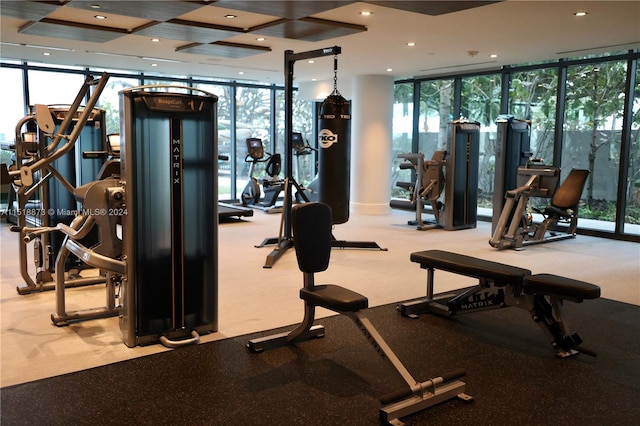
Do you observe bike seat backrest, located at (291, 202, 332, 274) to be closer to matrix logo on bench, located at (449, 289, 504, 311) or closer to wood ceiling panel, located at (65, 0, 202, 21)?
matrix logo on bench, located at (449, 289, 504, 311)

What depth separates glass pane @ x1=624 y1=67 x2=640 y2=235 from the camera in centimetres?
766

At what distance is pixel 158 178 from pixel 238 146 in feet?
27.4

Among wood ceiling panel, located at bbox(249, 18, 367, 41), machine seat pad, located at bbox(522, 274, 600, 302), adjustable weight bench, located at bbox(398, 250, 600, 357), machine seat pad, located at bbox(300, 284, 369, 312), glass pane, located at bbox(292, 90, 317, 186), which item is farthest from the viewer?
glass pane, located at bbox(292, 90, 317, 186)

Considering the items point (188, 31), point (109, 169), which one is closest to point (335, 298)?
point (109, 169)

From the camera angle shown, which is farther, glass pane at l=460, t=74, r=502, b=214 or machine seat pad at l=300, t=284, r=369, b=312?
glass pane at l=460, t=74, r=502, b=214

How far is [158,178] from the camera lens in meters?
3.52

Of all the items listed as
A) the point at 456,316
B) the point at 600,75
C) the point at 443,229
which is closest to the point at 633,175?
the point at 600,75

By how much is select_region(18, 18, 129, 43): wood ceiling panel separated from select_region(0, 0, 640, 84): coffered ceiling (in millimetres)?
11

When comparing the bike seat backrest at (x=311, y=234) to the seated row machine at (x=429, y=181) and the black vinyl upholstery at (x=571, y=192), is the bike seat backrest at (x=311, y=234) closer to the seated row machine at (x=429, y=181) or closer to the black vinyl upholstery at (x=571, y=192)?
the black vinyl upholstery at (x=571, y=192)

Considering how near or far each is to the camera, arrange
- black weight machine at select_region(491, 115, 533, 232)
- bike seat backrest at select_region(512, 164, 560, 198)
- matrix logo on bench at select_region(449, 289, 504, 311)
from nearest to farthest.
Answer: matrix logo on bench at select_region(449, 289, 504, 311)
bike seat backrest at select_region(512, 164, 560, 198)
black weight machine at select_region(491, 115, 533, 232)

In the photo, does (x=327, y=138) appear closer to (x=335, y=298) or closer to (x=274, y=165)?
(x=335, y=298)

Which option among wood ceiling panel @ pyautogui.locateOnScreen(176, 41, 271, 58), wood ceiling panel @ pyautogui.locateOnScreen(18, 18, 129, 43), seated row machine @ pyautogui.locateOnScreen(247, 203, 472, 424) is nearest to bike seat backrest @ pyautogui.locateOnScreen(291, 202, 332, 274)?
seated row machine @ pyautogui.locateOnScreen(247, 203, 472, 424)

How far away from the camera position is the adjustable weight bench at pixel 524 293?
3486 mm

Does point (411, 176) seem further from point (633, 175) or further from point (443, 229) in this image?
point (633, 175)
